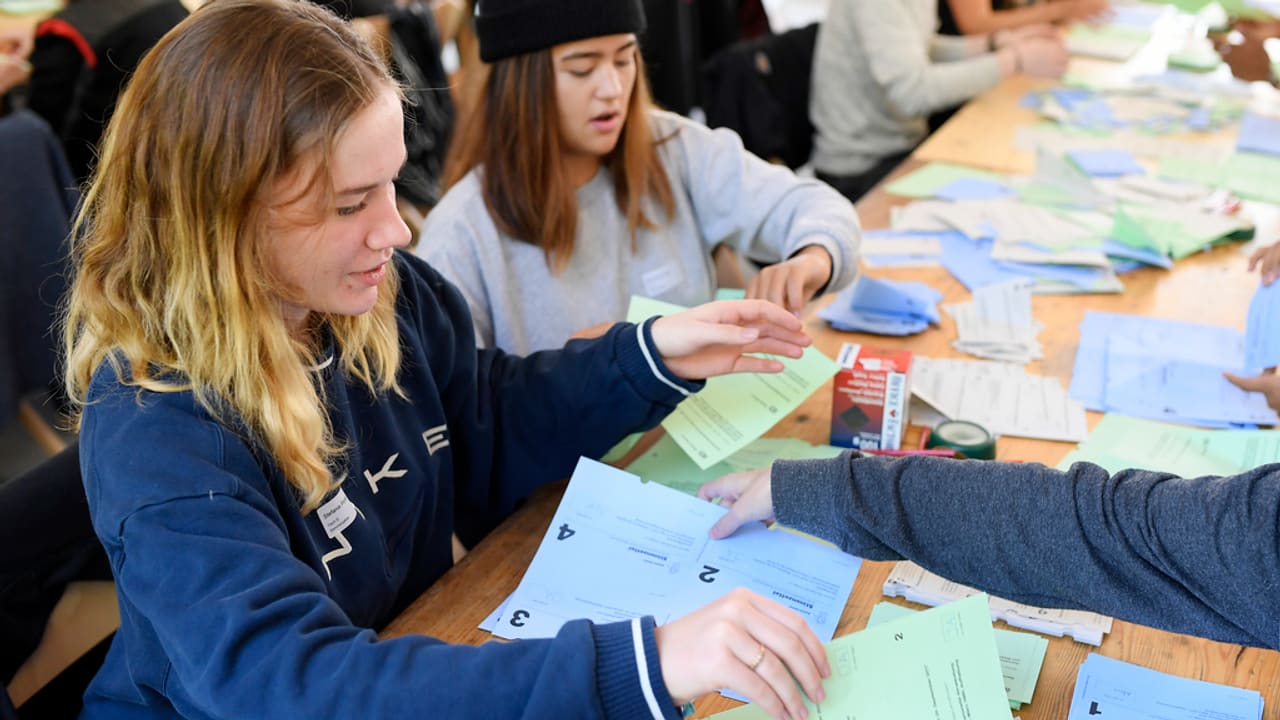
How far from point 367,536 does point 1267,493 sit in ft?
2.87

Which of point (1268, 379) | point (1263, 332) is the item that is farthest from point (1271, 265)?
point (1268, 379)

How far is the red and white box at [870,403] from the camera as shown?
149cm

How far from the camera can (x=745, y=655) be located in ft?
2.93

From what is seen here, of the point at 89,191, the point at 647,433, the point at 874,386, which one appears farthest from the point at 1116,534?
the point at 89,191

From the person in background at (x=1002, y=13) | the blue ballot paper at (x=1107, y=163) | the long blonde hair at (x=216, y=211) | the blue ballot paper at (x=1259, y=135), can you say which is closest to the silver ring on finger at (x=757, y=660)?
the long blonde hair at (x=216, y=211)

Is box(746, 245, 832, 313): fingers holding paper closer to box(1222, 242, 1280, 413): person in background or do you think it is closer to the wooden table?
the wooden table

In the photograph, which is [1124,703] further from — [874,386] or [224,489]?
[224,489]

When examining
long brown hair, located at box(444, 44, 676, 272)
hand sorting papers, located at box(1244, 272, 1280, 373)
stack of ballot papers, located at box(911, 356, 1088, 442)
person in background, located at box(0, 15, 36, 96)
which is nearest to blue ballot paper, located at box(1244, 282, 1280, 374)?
hand sorting papers, located at box(1244, 272, 1280, 373)

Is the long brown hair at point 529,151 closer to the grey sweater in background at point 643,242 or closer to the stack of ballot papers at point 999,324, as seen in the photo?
the grey sweater in background at point 643,242

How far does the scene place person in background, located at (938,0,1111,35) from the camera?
3637 millimetres

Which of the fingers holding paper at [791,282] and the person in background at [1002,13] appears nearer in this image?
the fingers holding paper at [791,282]

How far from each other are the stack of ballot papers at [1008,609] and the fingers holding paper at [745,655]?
0.31 m

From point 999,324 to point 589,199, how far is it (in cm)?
71

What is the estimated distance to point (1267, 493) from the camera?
979 millimetres
